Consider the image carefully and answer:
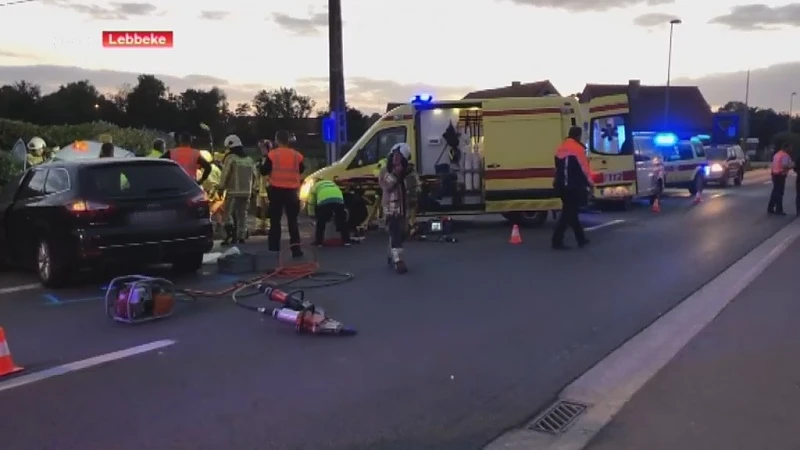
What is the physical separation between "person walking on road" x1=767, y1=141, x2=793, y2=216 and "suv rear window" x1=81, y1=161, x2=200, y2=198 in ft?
47.7

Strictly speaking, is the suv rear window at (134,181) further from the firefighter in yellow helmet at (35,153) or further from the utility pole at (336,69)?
the utility pole at (336,69)

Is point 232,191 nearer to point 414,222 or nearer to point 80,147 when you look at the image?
point 414,222

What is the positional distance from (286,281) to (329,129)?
10.6 meters

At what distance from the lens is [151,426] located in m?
5.16

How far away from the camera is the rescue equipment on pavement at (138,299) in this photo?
8.08 meters

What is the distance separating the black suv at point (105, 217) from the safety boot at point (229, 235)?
3.68m

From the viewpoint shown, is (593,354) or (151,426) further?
(593,354)

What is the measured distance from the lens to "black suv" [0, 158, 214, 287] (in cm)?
980

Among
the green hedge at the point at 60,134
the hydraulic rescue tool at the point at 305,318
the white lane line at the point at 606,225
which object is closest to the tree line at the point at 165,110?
the green hedge at the point at 60,134

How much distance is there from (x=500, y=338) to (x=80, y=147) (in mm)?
14243

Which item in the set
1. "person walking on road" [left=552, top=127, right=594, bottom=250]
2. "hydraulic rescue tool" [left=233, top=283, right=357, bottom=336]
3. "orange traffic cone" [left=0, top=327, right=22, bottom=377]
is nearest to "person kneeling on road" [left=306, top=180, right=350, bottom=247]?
"person walking on road" [left=552, top=127, right=594, bottom=250]

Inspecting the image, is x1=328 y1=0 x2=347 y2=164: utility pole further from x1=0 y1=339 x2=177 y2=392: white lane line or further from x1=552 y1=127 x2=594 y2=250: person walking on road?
x1=0 y1=339 x2=177 y2=392: white lane line

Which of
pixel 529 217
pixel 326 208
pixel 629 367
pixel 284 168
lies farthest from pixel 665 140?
pixel 629 367

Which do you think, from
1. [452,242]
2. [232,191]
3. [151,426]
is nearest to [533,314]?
[151,426]
